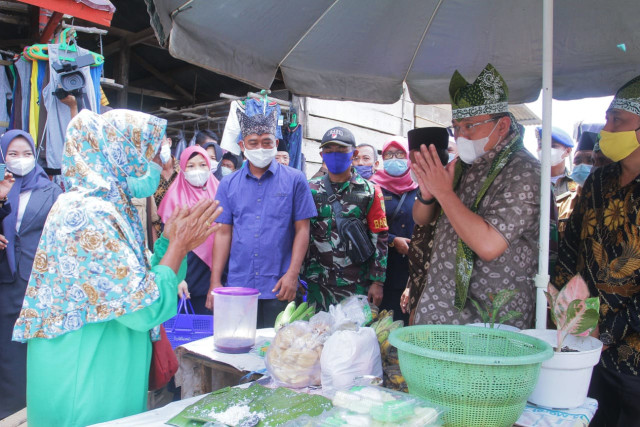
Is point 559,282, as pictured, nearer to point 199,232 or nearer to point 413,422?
point 413,422

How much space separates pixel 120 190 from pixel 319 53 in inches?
55.0

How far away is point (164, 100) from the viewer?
377 inches

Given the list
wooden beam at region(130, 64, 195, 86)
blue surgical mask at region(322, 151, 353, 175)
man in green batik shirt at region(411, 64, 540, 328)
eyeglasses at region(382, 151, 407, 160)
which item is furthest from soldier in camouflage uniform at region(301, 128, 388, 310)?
wooden beam at region(130, 64, 195, 86)

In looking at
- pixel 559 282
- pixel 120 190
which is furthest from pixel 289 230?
pixel 559 282

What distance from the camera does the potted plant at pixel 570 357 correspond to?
1410 millimetres

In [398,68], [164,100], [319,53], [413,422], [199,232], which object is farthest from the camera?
[164,100]

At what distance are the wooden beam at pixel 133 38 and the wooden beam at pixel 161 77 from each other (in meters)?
0.89

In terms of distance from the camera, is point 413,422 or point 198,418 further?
point 198,418

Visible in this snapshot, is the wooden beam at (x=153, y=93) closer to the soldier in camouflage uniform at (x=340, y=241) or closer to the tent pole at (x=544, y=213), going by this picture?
the soldier in camouflage uniform at (x=340, y=241)

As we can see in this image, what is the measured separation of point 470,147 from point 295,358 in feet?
3.86

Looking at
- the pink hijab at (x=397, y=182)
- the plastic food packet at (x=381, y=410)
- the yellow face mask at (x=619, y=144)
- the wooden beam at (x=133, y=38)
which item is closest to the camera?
the plastic food packet at (x=381, y=410)

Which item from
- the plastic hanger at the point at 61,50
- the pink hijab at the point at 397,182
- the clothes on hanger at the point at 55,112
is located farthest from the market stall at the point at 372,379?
the plastic hanger at the point at 61,50

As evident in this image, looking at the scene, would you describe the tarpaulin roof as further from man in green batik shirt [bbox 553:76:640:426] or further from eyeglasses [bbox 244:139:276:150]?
eyeglasses [bbox 244:139:276:150]

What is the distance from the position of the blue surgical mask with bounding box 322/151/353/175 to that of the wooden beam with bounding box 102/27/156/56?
435 cm
